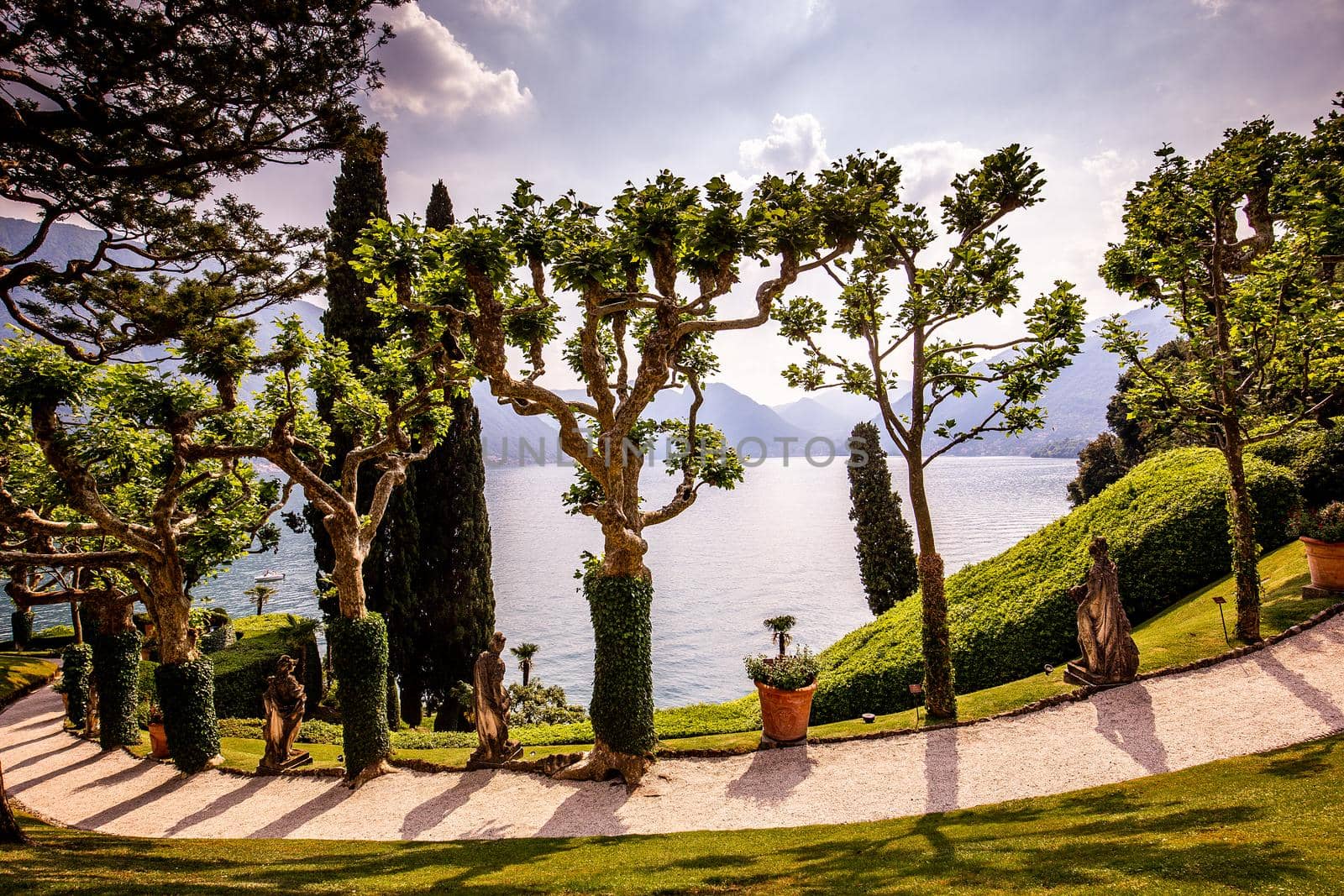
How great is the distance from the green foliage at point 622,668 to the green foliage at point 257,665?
1324cm

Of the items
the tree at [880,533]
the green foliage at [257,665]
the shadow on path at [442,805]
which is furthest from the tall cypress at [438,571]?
the tree at [880,533]

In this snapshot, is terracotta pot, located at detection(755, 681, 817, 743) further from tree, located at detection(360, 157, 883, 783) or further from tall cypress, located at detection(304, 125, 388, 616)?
tall cypress, located at detection(304, 125, 388, 616)

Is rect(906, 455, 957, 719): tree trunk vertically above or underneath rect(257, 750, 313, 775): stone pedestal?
above

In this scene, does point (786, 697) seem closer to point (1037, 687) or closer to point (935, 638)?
point (935, 638)

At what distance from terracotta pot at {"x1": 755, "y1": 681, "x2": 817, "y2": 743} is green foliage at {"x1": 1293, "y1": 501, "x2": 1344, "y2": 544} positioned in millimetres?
10990

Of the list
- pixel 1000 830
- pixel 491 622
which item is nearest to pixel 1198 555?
pixel 1000 830

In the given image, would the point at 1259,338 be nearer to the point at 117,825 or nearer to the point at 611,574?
the point at 611,574

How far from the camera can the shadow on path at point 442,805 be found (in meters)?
10.9

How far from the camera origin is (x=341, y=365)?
14812mm

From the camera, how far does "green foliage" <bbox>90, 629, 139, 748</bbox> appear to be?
17.1 meters

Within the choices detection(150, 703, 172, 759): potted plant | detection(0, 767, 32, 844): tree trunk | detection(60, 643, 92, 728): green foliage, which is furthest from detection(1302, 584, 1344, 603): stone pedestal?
detection(60, 643, 92, 728): green foliage

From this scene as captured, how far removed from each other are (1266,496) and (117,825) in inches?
1095

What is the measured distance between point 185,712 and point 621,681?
1162cm

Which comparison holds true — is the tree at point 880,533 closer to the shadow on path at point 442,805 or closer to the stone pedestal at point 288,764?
the shadow on path at point 442,805
